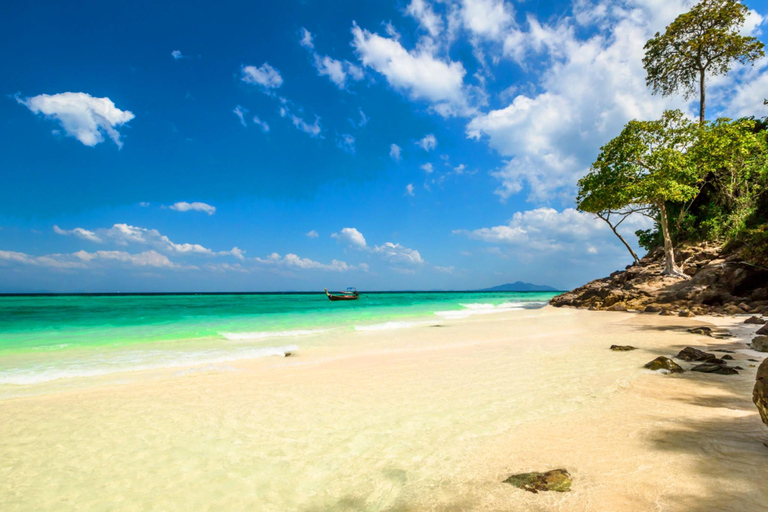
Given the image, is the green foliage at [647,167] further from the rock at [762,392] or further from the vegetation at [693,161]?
the rock at [762,392]

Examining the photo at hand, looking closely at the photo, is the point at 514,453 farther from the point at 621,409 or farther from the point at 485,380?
the point at 485,380

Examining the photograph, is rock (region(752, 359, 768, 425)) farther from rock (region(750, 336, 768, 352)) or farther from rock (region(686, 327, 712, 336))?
rock (region(686, 327, 712, 336))

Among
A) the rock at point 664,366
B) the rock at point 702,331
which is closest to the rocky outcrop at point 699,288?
the rock at point 702,331

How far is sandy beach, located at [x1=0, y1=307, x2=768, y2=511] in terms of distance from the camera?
3139 mm

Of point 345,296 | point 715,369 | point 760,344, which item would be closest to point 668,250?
point 760,344

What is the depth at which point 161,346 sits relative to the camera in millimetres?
12844

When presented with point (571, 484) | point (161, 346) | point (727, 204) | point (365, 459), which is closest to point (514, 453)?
point (571, 484)

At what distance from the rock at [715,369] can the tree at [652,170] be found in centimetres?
2246

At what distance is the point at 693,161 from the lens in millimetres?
24625

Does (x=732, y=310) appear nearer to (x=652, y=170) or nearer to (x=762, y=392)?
(x=652, y=170)

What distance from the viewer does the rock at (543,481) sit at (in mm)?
3047

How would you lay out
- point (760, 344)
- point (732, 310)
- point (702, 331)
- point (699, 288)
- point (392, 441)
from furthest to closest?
point (699, 288) → point (732, 310) → point (702, 331) → point (760, 344) → point (392, 441)

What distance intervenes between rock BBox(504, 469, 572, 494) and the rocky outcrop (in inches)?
838

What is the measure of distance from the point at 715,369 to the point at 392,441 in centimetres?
692
